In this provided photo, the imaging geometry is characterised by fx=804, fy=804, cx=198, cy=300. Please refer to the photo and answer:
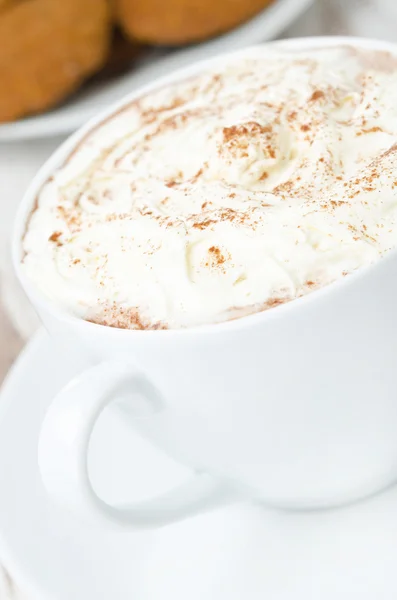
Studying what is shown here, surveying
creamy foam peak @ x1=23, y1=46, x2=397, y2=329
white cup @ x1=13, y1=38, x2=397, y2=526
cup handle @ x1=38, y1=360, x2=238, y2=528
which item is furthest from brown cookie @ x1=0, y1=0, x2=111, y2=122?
cup handle @ x1=38, y1=360, x2=238, y2=528

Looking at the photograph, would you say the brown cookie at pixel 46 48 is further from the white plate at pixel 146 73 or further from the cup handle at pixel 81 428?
the cup handle at pixel 81 428

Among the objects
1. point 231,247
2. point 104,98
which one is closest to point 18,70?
point 104,98

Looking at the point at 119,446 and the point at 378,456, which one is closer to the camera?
the point at 378,456

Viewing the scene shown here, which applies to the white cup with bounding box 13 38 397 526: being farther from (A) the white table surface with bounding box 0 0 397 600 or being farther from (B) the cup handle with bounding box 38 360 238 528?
(A) the white table surface with bounding box 0 0 397 600

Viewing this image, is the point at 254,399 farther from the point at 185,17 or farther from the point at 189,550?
the point at 185,17

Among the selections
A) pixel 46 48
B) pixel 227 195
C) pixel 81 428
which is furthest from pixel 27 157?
pixel 81 428

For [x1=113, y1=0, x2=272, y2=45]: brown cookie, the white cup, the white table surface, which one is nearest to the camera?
the white cup

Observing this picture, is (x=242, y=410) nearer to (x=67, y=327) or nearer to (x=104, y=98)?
(x=67, y=327)
